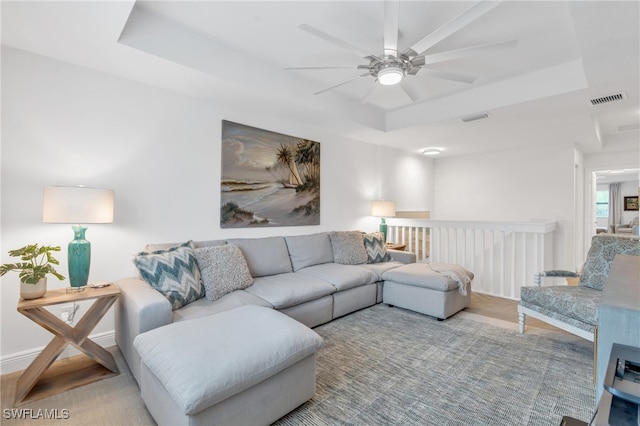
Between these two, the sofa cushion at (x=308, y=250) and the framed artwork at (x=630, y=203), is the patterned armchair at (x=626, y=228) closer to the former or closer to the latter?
the framed artwork at (x=630, y=203)

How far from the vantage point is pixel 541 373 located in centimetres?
212

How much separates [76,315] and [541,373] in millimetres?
3638

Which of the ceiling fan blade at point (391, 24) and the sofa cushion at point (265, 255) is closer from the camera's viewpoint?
the ceiling fan blade at point (391, 24)

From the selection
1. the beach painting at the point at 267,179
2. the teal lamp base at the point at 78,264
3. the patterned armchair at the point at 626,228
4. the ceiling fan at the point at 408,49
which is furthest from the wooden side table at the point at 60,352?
the patterned armchair at the point at 626,228

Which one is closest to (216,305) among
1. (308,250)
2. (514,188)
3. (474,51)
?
(308,250)

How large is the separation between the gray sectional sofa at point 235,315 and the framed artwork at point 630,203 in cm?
1138

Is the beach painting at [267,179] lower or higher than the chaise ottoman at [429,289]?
higher

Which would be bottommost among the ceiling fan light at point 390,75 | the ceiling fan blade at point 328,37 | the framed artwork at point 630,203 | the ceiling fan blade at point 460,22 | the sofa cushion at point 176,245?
the sofa cushion at point 176,245

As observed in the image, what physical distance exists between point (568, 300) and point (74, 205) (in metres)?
3.78

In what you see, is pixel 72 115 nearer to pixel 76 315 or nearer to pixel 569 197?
pixel 76 315

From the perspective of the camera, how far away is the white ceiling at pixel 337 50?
198 centimetres

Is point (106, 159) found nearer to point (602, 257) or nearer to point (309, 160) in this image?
point (309, 160)

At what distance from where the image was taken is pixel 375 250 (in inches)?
160

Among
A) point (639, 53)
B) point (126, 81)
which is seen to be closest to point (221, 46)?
point (126, 81)
